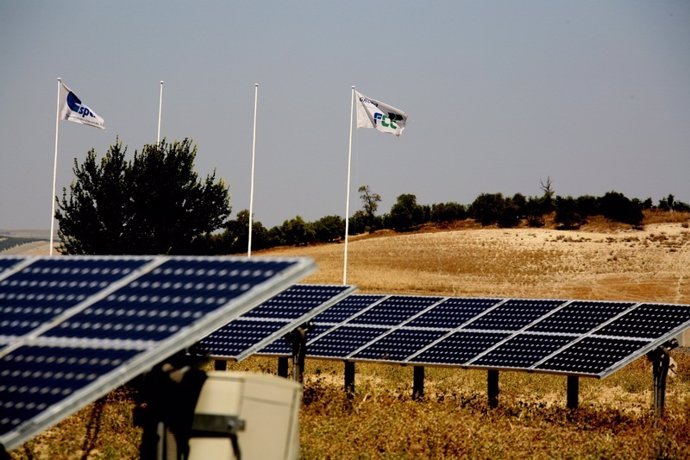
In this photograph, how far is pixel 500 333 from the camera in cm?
1953

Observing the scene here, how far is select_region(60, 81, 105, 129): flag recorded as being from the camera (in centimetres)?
3650

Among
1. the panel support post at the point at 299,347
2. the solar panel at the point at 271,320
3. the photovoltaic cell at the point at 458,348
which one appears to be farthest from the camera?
the photovoltaic cell at the point at 458,348

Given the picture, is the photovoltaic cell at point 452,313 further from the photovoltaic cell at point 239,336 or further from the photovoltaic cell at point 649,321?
the photovoltaic cell at point 239,336

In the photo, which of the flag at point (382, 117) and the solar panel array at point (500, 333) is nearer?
the solar panel array at point (500, 333)

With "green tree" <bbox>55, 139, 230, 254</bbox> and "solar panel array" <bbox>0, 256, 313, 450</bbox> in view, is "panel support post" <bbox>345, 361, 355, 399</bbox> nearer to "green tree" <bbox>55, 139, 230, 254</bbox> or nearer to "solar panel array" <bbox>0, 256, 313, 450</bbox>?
"solar panel array" <bbox>0, 256, 313, 450</bbox>

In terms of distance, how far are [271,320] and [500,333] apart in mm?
5479

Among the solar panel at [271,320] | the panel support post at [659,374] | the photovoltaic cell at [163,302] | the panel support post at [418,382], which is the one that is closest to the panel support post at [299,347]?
the solar panel at [271,320]

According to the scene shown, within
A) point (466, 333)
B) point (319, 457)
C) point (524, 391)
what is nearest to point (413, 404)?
point (466, 333)

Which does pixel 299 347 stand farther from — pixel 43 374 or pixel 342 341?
pixel 43 374

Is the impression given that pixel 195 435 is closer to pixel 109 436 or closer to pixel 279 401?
pixel 279 401

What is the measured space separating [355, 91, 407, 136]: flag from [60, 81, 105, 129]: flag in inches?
413

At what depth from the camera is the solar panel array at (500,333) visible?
59.2 ft

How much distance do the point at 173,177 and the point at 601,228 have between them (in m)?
83.4

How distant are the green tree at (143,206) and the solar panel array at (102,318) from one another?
30.7 meters
